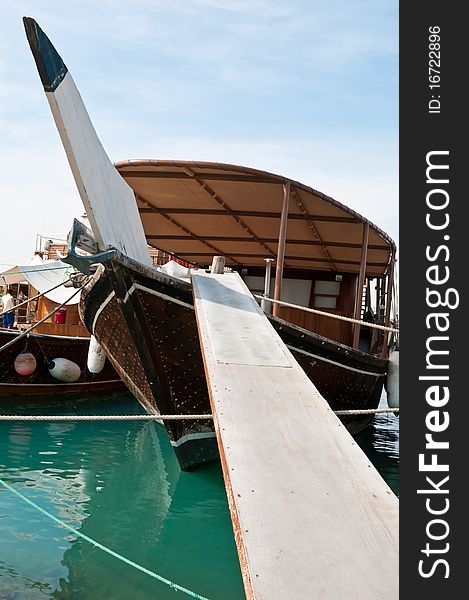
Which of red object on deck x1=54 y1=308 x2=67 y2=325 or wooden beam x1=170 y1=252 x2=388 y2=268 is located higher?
wooden beam x1=170 y1=252 x2=388 y2=268

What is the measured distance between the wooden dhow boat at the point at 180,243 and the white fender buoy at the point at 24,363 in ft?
11.1

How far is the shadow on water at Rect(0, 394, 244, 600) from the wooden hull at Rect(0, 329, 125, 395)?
9.42 feet

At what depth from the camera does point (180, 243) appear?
1170cm

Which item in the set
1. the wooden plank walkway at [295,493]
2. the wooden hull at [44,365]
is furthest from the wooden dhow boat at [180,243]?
the wooden hull at [44,365]

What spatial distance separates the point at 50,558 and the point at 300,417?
2.81m

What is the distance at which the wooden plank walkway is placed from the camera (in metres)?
1.52

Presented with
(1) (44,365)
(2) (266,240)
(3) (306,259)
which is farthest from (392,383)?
(1) (44,365)

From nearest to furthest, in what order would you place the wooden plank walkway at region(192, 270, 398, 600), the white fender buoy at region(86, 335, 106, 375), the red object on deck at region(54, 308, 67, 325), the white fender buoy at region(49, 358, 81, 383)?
1. the wooden plank walkway at region(192, 270, 398, 600)
2. the white fender buoy at region(86, 335, 106, 375)
3. the white fender buoy at region(49, 358, 81, 383)
4. the red object on deck at region(54, 308, 67, 325)

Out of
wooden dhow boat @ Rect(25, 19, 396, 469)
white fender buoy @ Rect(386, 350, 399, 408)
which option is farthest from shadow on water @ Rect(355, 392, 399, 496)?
white fender buoy @ Rect(386, 350, 399, 408)

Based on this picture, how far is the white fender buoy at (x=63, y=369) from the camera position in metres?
11.7

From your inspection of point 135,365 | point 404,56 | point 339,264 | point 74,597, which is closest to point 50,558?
point 74,597

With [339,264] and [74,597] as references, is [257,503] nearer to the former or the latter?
[74,597]

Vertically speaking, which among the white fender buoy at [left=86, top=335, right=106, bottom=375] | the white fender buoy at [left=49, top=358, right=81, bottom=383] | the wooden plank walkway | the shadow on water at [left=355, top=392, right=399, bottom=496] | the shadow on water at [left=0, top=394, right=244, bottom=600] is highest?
the wooden plank walkway

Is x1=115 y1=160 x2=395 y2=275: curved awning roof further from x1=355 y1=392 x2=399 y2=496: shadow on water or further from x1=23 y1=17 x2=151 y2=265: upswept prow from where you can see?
x1=355 y1=392 x2=399 y2=496: shadow on water
